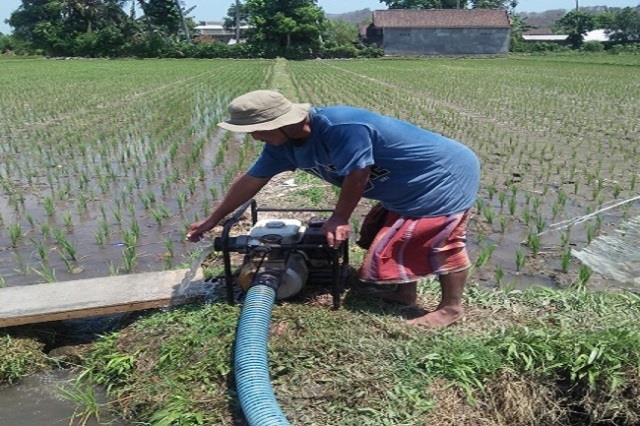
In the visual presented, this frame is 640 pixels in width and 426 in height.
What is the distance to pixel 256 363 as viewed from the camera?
2154 millimetres

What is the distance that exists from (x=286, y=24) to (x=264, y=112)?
1565 inches

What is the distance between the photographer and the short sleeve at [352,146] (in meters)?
2.33

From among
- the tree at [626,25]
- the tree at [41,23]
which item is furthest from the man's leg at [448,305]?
the tree at [626,25]

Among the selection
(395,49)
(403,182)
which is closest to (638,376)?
(403,182)

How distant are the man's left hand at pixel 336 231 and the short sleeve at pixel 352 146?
211mm

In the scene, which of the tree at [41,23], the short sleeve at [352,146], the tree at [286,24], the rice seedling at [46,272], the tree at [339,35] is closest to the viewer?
the short sleeve at [352,146]

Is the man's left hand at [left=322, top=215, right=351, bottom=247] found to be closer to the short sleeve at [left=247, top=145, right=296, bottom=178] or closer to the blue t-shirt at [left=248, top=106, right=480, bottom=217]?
the blue t-shirt at [left=248, top=106, right=480, bottom=217]

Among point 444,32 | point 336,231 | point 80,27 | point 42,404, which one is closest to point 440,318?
point 336,231

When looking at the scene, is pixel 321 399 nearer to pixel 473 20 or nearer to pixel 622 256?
pixel 622 256

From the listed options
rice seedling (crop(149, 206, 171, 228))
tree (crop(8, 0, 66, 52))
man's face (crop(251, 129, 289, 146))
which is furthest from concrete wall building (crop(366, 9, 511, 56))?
man's face (crop(251, 129, 289, 146))

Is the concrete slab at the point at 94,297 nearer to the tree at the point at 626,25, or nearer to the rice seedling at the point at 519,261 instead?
the rice seedling at the point at 519,261

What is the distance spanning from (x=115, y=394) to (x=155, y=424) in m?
0.40

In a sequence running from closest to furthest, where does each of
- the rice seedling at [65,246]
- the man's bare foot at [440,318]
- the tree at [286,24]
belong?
the man's bare foot at [440,318]
the rice seedling at [65,246]
the tree at [286,24]

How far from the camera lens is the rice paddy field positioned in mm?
3951
